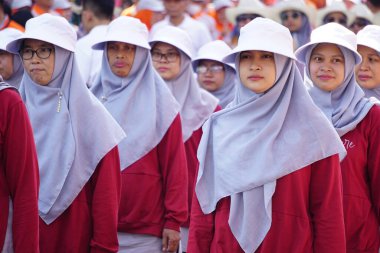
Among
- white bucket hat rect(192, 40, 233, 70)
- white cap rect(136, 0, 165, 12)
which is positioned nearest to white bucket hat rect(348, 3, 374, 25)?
white cap rect(136, 0, 165, 12)

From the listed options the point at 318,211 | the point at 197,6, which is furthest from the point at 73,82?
the point at 197,6

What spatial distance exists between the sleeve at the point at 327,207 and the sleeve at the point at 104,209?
1.09 meters

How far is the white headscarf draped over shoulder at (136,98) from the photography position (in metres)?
5.57

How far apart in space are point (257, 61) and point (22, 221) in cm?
145

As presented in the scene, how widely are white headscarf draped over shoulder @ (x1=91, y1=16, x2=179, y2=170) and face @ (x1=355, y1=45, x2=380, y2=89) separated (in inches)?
52.8

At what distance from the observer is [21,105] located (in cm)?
388

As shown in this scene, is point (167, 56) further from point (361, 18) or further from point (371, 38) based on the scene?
point (361, 18)

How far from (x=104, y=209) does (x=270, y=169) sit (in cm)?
95

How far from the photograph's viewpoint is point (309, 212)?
4.25 metres

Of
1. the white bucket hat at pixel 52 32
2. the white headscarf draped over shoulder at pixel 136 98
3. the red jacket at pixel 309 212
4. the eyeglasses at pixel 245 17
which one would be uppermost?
the eyeglasses at pixel 245 17

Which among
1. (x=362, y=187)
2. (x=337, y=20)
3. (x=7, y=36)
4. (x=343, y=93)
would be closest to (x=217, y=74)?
(x=7, y=36)

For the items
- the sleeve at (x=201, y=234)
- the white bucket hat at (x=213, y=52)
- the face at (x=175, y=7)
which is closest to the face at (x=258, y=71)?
the sleeve at (x=201, y=234)

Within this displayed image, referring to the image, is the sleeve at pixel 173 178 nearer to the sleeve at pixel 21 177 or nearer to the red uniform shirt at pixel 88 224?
the red uniform shirt at pixel 88 224

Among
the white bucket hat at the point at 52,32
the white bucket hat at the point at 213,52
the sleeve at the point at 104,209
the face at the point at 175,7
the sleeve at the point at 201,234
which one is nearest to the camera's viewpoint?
the sleeve at the point at 201,234
